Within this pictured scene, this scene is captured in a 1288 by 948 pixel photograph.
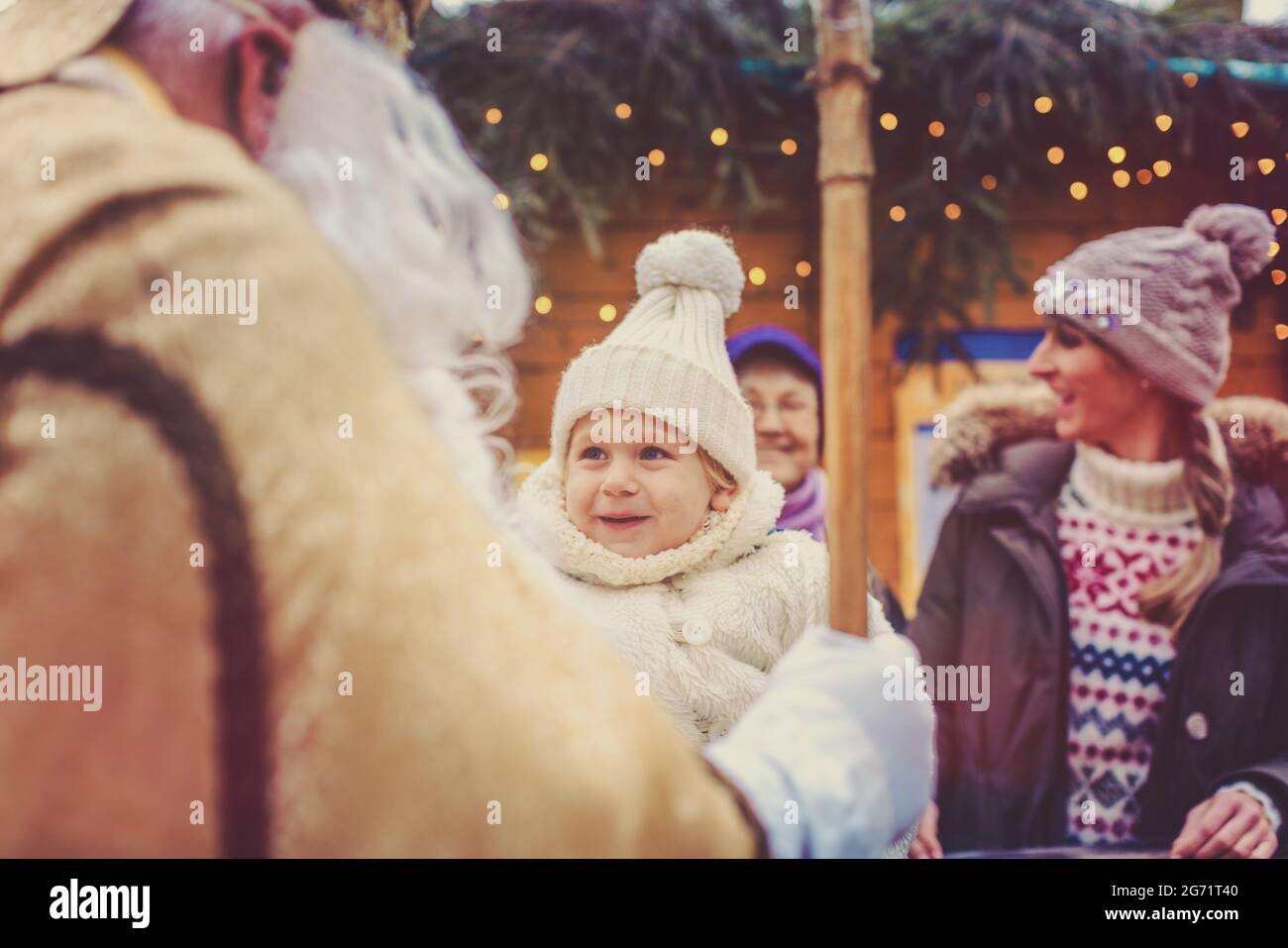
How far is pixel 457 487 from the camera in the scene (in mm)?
846

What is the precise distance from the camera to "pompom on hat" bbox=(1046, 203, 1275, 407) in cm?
247

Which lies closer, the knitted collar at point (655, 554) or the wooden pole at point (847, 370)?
the wooden pole at point (847, 370)

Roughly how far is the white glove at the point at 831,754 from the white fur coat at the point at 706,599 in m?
0.47

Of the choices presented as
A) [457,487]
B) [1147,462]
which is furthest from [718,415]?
[1147,462]

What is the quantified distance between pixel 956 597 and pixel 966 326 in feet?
2.45

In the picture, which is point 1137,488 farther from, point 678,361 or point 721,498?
point 678,361

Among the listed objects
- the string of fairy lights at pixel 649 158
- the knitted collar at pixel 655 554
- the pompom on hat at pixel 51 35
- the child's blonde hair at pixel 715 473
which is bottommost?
the knitted collar at pixel 655 554

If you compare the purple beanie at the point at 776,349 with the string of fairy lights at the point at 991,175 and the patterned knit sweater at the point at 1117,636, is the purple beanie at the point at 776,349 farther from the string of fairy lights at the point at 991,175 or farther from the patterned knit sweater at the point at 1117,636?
the patterned knit sweater at the point at 1117,636

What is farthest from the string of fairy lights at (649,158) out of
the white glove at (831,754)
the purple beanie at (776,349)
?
the white glove at (831,754)

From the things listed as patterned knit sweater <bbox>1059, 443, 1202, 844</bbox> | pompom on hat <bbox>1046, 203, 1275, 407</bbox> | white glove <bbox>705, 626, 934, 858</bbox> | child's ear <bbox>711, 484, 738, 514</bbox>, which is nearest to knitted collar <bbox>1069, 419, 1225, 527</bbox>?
patterned knit sweater <bbox>1059, 443, 1202, 844</bbox>

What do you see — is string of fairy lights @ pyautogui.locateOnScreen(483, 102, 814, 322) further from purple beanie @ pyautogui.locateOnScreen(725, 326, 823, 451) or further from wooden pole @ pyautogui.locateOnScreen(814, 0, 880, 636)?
Answer: wooden pole @ pyautogui.locateOnScreen(814, 0, 880, 636)

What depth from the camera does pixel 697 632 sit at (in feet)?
5.23

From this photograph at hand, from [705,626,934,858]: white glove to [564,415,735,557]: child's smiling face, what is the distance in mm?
575

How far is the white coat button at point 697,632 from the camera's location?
1587 mm
